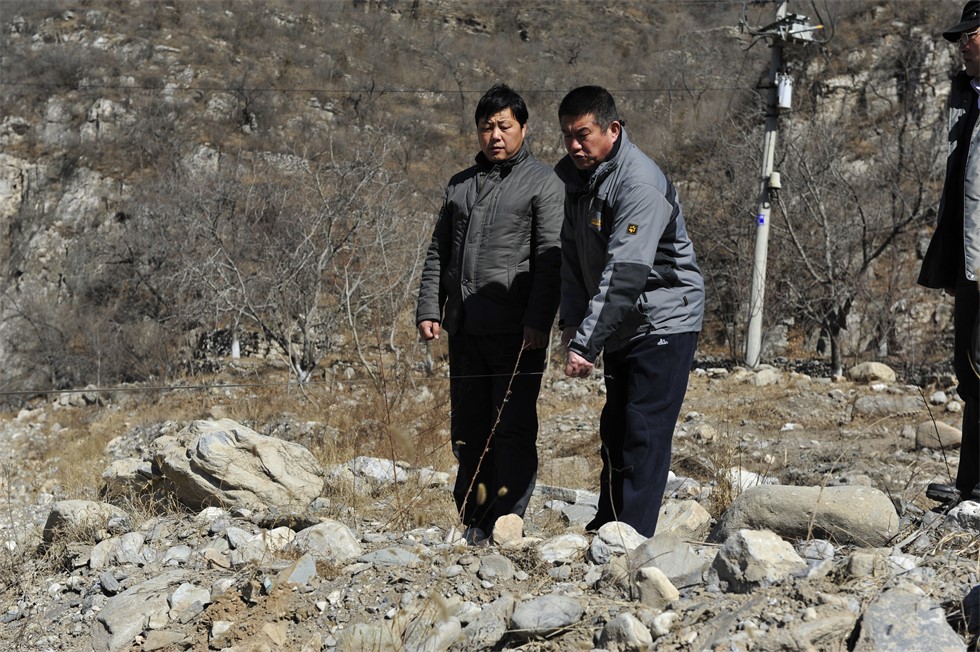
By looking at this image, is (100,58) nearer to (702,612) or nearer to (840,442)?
(840,442)

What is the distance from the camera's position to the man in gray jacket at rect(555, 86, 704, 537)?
278 centimetres

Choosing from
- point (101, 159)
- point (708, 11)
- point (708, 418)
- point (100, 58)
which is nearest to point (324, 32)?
point (100, 58)

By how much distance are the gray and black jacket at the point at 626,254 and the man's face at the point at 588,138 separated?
36 mm

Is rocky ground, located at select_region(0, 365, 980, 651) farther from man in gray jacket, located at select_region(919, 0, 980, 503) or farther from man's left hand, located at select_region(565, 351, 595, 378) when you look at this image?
man's left hand, located at select_region(565, 351, 595, 378)

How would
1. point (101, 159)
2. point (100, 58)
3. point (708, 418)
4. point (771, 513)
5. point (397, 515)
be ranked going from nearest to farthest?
1. point (771, 513)
2. point (397, 515)
3. point (708, 418)
4. point (101, 159)
5. point (100, 58)

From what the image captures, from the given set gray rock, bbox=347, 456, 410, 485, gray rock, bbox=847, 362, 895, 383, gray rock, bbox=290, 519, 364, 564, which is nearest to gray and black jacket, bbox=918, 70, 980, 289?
gray rock, bbox=290, 519, 364, 564

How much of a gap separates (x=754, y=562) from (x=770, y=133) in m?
10.6

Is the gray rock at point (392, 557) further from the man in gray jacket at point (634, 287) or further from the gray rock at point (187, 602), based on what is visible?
the man in gray jacket at point (634, 287)

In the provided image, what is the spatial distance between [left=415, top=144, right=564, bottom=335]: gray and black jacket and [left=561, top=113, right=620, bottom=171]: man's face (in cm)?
43

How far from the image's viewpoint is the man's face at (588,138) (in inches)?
114

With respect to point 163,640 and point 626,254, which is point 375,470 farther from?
point 626,254

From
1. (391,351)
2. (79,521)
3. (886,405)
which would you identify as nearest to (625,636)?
(79,521)

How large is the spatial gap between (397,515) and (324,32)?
34.4m

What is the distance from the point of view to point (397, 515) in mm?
3520
